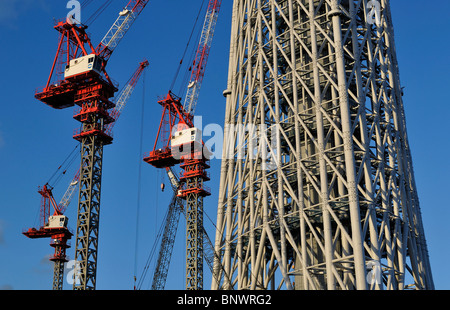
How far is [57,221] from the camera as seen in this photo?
167 metres

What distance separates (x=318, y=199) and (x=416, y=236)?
11.1 meters

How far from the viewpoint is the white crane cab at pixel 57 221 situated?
166 metres

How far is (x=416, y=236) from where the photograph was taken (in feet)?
227

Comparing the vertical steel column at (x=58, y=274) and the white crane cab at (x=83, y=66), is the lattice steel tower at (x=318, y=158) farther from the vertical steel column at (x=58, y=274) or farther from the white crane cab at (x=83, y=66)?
the vertical steel column at (x=58, y=274)

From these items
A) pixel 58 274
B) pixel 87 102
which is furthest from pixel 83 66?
pixel 58 274

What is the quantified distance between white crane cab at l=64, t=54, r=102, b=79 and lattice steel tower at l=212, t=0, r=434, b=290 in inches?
1534

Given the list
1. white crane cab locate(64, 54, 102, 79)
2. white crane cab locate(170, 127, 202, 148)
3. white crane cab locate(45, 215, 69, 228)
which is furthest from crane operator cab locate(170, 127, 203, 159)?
white crane cab locate(45, 215, 69, 228)

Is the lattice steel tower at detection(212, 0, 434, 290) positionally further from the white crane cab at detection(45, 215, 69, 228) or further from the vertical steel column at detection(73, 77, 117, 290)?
the white crane cab at detection(45, 215, 69, 228)

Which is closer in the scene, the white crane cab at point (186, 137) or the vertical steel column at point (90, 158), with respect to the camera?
the vertical steel column at point (90, 158)

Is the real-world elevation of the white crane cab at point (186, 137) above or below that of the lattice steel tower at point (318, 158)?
above

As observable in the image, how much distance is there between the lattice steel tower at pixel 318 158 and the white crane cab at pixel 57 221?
326ft

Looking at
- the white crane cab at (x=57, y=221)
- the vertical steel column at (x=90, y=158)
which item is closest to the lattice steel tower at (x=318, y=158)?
the vertical steel column at (x=90, y=158)
